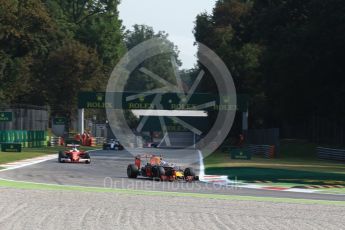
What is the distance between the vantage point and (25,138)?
196 feet

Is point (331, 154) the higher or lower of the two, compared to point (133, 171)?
higher

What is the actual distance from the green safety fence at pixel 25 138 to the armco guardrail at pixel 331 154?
2279cm

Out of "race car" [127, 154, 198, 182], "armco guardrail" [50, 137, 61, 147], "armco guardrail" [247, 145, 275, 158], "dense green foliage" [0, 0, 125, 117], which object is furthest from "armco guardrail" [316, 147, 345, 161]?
"dense green foliage" [0, 0, 125, 117]

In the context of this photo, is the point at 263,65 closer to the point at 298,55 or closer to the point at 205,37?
the point at 298,55

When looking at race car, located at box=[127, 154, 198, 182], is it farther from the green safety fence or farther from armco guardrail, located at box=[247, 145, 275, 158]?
the green safety fence

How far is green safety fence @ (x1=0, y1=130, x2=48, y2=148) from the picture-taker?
182ft

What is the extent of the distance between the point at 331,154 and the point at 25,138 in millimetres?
24658

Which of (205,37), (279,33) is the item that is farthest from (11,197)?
(205,37)

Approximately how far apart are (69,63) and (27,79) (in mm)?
6252

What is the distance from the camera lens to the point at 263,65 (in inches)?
2397

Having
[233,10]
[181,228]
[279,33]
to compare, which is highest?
[233,10]

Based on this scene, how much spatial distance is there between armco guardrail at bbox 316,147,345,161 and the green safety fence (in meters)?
22.8

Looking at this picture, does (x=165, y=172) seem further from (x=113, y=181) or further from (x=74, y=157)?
(x=74, y=157)

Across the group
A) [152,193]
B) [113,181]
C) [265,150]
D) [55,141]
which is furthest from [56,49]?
[152,193]
